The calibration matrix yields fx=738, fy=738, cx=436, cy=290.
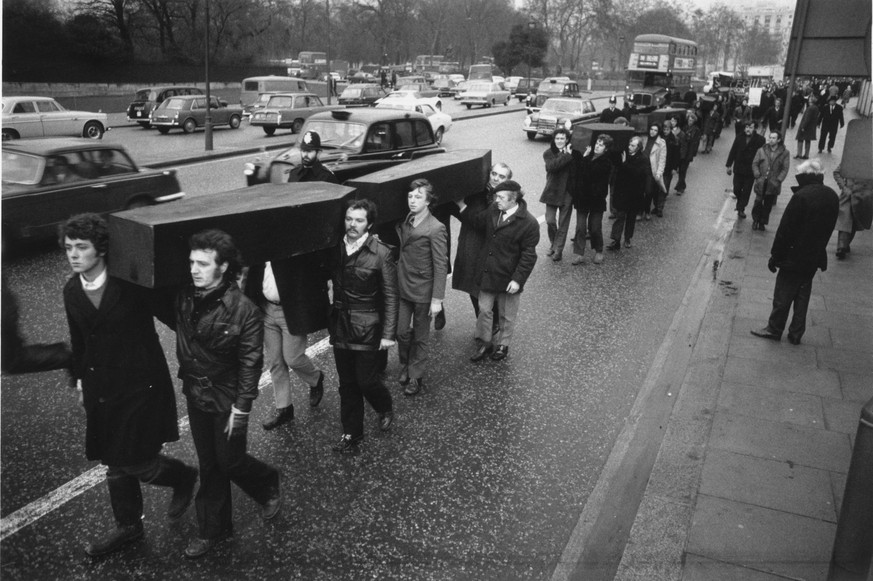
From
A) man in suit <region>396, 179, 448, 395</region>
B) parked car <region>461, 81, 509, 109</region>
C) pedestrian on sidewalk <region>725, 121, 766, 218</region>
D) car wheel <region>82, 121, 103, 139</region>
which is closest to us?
man in suit <region>396, 179, 448, 395</region>

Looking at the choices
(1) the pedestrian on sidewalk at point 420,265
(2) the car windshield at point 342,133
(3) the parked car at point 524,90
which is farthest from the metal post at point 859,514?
(3) the parked car at point 524,90

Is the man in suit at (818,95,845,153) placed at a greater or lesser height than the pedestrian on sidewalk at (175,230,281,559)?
greater

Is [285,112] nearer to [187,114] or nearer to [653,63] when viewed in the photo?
[187,114]

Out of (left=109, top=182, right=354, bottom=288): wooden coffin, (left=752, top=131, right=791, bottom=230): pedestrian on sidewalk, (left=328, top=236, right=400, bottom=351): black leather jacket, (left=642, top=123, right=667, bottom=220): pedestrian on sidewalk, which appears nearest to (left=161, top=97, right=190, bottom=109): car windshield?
(left=642, top=123, right=667, bottom=220): pedestrian on sidewalk

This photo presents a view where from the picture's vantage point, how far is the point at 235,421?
3.77 metres

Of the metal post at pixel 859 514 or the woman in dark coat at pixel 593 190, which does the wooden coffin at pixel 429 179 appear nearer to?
the woman in dark coat at pixel 593 190

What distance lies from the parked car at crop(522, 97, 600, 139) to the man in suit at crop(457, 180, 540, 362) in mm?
19560

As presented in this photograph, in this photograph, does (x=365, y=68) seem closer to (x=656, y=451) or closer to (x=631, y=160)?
(x=631, y=160)

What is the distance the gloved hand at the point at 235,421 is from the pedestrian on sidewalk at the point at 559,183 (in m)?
6.75

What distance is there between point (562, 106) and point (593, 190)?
18.9 meters

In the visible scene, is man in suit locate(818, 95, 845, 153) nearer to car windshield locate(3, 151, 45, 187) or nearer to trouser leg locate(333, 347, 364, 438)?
car windshield locate(3, 151, 45, 187)

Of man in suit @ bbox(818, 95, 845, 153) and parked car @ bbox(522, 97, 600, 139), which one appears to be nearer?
man in suit @ bbox(818, 95, 845, 153)

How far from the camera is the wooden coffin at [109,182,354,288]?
142 inches

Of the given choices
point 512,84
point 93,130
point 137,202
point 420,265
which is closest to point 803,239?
point 420,265
